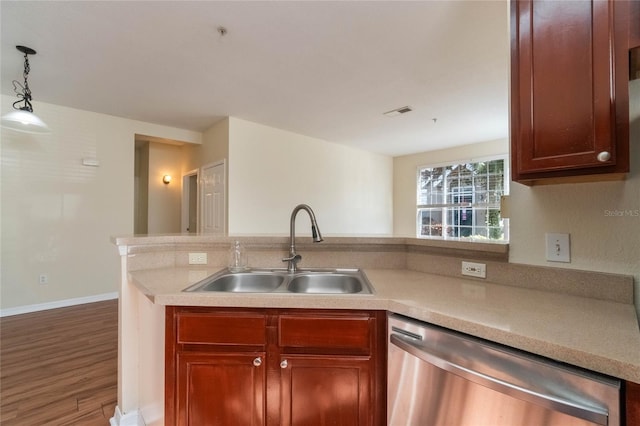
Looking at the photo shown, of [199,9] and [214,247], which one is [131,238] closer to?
[214,247]

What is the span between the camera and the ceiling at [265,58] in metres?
2.06

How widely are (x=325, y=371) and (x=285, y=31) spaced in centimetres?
243

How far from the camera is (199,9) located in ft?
6.64

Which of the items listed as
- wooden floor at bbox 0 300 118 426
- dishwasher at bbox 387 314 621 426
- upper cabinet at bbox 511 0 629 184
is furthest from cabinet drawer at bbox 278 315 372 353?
wooden floor at bbox 0 300 118 426

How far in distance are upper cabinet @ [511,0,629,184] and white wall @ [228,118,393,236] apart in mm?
A: 2415

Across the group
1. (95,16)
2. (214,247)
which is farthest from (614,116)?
(95,16)

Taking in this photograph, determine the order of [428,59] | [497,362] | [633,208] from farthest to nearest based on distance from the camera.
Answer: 1. [428,59]
2. [633,208]
3. [497,362]

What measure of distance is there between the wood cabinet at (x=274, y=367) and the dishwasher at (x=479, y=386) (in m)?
0.10

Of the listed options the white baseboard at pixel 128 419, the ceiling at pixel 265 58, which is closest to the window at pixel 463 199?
the ceiling at pixel 265 58

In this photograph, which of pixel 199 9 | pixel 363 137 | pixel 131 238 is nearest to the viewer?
pixel 131 238

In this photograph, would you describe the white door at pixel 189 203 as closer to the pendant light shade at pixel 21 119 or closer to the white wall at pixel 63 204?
the white wall at pixel 63 204

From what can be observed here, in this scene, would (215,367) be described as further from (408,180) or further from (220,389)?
(408,180)

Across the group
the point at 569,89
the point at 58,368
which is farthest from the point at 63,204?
the point at 569,89

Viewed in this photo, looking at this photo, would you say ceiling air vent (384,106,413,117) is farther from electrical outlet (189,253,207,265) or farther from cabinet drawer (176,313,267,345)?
cabinet drawer (176,313,267,345)
